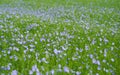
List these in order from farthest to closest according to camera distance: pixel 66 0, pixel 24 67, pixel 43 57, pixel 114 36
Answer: pixel 66 0 → pixel 114 36 → pixel 43 57 → pixel 24 67

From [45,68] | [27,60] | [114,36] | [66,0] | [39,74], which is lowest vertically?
[39,74]

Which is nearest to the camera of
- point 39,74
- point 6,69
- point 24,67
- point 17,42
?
point 39,74

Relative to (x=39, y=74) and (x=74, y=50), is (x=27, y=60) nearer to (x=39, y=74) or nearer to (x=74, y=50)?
(x=39, y=74)

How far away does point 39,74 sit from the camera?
13.8 ft

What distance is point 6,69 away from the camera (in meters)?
4.65

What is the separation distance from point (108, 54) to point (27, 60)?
1.98 m

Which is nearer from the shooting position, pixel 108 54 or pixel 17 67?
pixel 17 67

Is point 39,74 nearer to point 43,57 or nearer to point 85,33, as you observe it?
point 43,57

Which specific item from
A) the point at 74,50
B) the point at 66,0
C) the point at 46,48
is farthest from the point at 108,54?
the point at 66,0

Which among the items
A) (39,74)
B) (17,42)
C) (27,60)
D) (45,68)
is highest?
(17,42)

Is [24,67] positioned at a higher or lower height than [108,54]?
lower

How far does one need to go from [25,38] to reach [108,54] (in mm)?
2233

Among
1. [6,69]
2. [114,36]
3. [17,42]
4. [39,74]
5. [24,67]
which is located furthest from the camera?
[114,36]

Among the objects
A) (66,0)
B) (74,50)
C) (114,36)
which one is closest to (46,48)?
(74,50)
